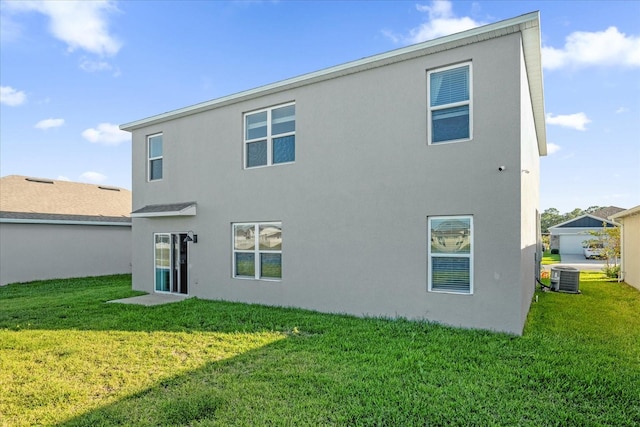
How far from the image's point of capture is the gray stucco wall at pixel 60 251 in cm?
1511

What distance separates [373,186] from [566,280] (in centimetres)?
793

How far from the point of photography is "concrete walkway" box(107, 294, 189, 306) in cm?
1016

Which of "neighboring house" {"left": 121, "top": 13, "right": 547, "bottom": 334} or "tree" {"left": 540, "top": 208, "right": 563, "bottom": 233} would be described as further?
"tree" {"left": 540, "top": 208, "right": 563, "bottom": 233}

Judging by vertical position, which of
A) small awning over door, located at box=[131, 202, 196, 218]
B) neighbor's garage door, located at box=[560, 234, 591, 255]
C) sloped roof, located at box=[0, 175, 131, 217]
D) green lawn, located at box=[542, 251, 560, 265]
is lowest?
green lawn, located at box=[542, 251, 560, 265]

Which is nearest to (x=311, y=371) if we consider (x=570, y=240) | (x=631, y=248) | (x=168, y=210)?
(x=168, y=210)

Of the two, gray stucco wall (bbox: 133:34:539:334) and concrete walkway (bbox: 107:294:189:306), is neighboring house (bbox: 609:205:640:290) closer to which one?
gray stucco wall (bbox: 133:34:539:334)

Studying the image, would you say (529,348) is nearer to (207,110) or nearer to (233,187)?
(233,187)

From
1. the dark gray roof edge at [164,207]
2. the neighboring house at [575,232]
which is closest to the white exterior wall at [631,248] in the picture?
the dark gray roof edge at [164,207]

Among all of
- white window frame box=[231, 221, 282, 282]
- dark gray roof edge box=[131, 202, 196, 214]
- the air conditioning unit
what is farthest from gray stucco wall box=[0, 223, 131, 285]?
the air conditioning unit

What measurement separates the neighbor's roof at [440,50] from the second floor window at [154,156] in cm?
97

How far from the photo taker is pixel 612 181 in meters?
27.9

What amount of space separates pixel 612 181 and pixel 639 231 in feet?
65.3

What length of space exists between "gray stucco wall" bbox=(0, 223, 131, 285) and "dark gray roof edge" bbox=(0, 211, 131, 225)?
31 centimetres

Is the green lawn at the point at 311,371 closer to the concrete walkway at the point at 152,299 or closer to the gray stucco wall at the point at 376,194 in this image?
the gray stucco wall at the point at 376,194
